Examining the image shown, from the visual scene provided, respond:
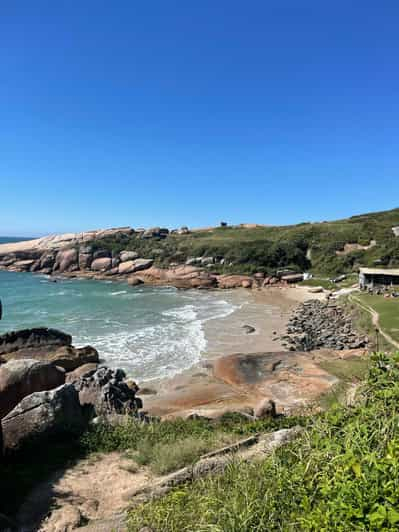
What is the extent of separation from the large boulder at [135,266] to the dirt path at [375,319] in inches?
1675

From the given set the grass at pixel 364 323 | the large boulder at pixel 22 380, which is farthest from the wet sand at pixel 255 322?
the large boulder at pixel 22 380

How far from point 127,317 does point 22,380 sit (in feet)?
75.3

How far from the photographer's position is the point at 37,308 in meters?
37.9

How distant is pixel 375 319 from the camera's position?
2411 cm

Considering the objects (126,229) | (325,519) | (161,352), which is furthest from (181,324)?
(126,229)

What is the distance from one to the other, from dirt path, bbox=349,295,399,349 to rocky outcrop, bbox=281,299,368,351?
1.18 m

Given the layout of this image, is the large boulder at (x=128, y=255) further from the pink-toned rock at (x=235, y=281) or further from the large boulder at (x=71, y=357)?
the large boulder at (x=71, y=357)

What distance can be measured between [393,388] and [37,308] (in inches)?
1551

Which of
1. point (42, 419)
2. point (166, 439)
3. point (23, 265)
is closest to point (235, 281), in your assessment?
point (166, 439)

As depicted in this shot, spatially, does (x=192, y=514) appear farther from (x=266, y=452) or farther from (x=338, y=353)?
(x=338, y=353)

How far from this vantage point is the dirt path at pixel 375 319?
19309 millimetres

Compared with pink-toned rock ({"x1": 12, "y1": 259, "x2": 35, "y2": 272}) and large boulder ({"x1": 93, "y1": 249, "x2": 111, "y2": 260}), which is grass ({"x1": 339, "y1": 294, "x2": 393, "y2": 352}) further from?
pink-toned rock ({"x1": 12, "y1": 259, "x2": 35, "y2": 272})

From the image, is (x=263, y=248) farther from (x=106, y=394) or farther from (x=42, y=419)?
(x=42, y=419)

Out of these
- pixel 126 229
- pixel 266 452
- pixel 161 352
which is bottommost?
pixel 161 352
